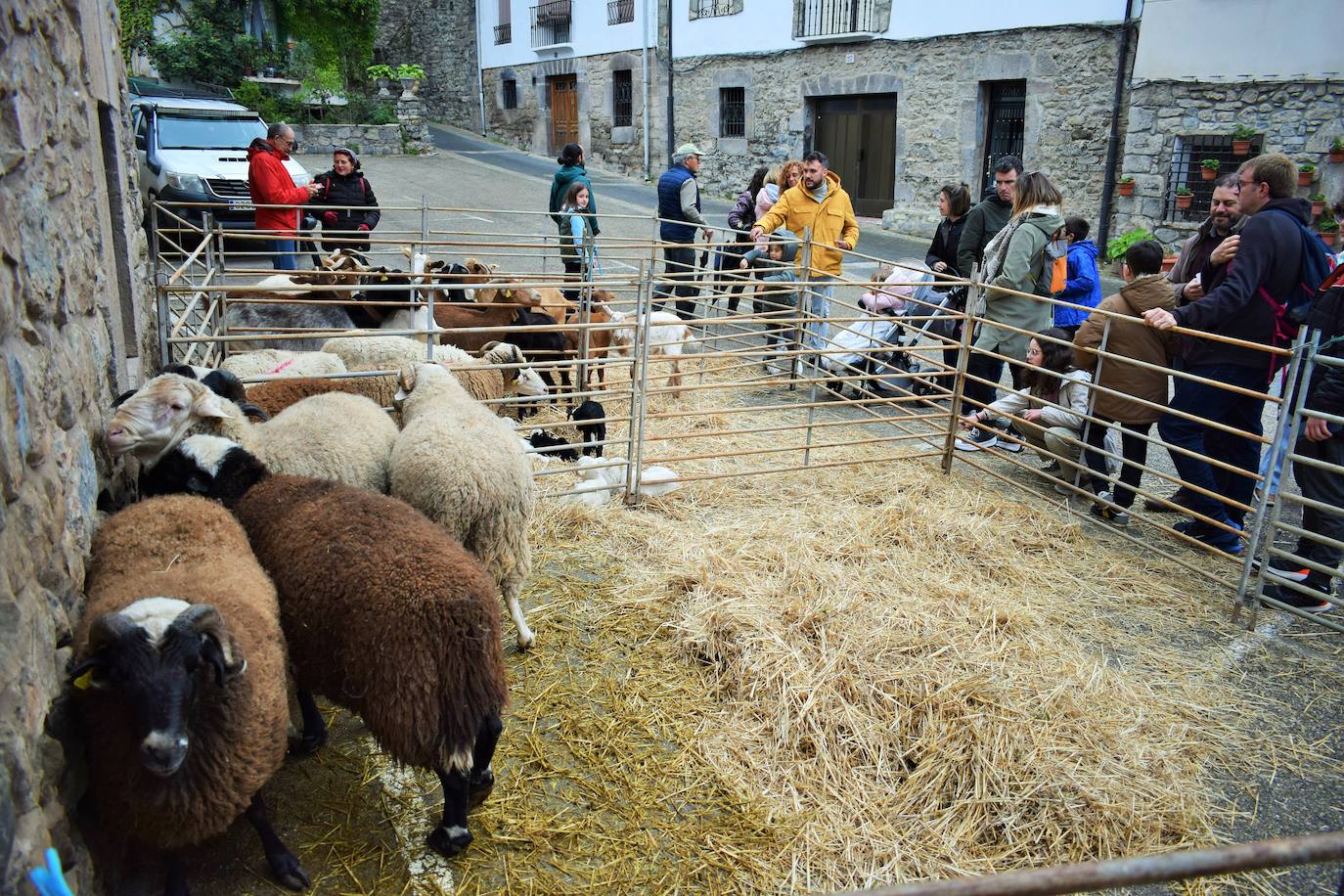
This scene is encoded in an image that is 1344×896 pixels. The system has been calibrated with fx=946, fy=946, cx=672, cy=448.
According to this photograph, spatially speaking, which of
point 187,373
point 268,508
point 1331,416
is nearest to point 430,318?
point 187,373

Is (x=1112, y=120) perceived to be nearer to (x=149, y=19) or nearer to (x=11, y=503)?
(x=11, y=503)

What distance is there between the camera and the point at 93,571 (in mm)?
2955

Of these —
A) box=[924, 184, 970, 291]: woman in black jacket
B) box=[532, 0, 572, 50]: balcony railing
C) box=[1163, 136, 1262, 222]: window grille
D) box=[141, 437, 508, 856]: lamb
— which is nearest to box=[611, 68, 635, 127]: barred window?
box=[532, 0, 572, 50]: balcony railing

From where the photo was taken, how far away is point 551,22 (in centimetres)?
2864

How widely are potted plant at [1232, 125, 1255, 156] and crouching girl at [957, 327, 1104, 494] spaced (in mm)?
9313

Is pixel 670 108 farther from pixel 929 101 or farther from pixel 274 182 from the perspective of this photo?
pixel 274 182

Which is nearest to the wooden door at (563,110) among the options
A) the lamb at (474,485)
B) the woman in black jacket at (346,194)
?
the woman in black jacket at (346,194)

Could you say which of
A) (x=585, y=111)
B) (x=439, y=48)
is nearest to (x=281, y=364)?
(x=585, y=111)

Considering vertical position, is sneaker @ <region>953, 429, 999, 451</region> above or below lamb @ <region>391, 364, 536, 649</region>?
below

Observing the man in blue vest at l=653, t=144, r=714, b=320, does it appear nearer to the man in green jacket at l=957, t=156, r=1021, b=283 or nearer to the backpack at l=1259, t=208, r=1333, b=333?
the man in green jacket at l=957, t=156, r=1021, b=283

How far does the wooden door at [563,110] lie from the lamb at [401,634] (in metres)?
26.1

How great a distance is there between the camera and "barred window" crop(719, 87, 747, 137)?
22.4 meters

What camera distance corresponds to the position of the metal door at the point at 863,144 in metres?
19.5

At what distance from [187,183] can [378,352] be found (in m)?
9.97
